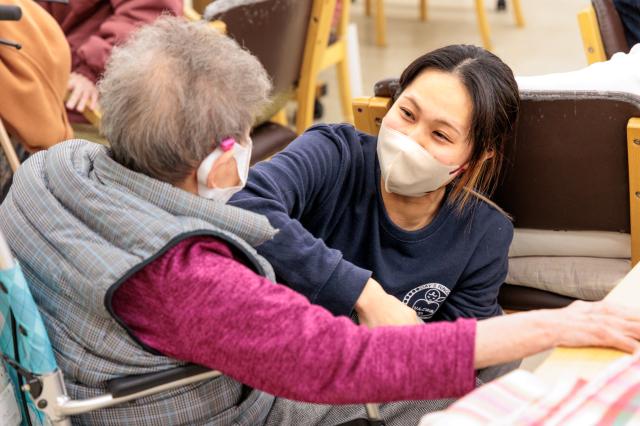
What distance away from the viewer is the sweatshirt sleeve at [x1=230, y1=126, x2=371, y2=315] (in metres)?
1.49

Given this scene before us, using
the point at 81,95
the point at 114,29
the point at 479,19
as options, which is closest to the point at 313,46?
the point at 114,29

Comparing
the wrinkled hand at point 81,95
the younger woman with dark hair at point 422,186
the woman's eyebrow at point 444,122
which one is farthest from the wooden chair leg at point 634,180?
the wrinkled hand at point 81,95

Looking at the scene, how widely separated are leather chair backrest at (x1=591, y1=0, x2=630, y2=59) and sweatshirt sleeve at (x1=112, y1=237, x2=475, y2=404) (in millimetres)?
1534

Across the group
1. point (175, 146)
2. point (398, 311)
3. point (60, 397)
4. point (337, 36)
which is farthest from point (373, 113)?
point (337, 36)

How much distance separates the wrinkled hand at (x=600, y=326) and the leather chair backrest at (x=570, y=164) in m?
0.58

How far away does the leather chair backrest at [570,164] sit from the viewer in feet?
5.57

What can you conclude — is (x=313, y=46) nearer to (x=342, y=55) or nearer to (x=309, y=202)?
(x=342, y=55)

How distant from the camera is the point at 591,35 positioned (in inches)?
95.0

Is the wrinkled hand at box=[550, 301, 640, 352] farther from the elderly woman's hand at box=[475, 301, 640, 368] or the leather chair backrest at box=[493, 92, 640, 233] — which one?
the leather chair backrest at box=[493, 92, 640, 233]

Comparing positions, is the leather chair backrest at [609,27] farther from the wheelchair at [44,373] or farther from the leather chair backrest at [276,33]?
the wheelchair at [44,373]

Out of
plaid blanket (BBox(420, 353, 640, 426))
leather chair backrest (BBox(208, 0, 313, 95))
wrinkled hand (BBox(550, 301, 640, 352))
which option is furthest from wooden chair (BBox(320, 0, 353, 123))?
plaid blanket (BBox(420, 353, 640, 426))

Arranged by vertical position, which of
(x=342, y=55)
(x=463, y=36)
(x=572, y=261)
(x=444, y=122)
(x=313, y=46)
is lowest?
(x=463, y=36)

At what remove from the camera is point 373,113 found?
186cm

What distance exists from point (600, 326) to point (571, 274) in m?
0.73
